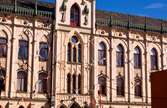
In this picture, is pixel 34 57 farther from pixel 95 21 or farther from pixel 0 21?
pixel 95 21

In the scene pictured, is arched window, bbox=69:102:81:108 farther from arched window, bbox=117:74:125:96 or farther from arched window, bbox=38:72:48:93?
arched window, bbox=117:74:125:96

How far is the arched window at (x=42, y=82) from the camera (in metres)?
40.0

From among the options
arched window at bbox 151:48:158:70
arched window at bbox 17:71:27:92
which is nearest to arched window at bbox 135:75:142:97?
arched window at bbox 151:48:158:70

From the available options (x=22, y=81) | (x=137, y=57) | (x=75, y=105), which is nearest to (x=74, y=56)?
(x=75, y=105)

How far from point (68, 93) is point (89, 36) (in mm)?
6927

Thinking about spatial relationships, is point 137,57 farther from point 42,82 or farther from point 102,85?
point 42,82

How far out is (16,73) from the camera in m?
38.9

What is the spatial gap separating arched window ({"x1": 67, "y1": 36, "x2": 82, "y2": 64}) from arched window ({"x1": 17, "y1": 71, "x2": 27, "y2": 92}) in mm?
5078

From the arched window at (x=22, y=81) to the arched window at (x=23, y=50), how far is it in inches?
60.4

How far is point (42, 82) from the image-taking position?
40219 mm

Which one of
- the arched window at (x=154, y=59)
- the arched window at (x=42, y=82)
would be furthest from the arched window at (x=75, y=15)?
the arched window at (x=154, y=59)

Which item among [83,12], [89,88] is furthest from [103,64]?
[83,12]

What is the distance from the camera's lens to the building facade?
39.1m

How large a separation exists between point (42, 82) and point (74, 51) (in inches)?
196
